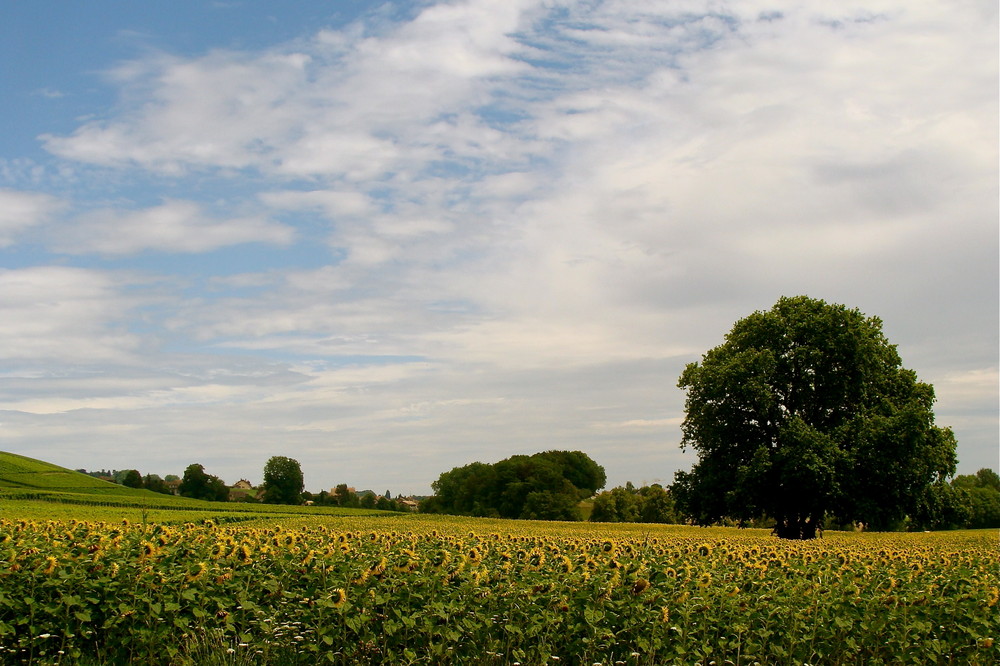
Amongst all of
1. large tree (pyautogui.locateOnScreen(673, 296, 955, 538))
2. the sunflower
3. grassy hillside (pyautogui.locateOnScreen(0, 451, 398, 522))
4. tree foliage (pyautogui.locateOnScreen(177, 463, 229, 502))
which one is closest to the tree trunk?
large tree (pyautogui.locateOnScreen(673, 296, 955, 538))

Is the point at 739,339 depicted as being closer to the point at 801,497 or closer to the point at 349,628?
the point at 801,497

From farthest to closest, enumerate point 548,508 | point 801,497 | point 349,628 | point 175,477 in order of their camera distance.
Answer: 1. point 175,477
2. point 548,508
3. point 801,497
4. point 349,628

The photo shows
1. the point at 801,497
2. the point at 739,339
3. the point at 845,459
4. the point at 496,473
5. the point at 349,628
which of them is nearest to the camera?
the point at 349,628

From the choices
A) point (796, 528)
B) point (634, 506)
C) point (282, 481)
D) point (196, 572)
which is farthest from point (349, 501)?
point (196, 572)

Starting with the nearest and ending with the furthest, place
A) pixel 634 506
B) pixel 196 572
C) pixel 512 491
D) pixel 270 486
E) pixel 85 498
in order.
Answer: pixel 196 572 → pixel 85 498 → pixel 634 506 → pixel 512 491 → pixel 270 486

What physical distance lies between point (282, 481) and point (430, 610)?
8955cm

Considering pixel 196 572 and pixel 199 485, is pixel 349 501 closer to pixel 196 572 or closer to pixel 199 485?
pixel 199 485

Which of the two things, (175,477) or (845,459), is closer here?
(845,459)

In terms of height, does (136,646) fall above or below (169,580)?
below

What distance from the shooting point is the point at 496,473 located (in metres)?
88.0

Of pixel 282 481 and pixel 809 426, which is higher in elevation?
pixel 809 426

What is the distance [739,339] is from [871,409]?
20.1 feet

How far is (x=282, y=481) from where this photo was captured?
302ft

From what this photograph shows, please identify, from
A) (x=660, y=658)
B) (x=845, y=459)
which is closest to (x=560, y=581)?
(x=660, y=658)
